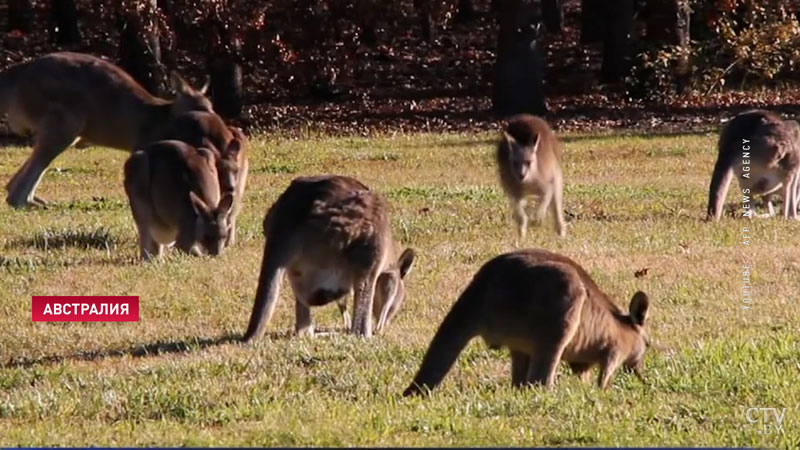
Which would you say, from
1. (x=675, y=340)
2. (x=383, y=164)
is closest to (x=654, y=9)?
(x=383, y=164)

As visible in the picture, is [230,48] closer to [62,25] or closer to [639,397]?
[62,25]

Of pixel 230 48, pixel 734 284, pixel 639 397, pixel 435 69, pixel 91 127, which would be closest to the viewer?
pixel 639 397

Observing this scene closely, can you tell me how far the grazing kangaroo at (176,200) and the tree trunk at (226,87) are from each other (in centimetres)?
1443

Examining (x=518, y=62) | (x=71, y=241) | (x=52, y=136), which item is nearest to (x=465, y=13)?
(x=518, y=62)

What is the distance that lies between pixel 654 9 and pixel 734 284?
59.4 ft

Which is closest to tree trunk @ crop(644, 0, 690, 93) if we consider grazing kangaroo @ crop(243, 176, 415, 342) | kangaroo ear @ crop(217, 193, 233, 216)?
kangaroo ear @ crop(217, 193, 233, 216)

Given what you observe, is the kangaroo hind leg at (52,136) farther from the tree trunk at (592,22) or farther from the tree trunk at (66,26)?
the tree trunk at (66,26)

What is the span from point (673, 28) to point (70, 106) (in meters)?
15.2

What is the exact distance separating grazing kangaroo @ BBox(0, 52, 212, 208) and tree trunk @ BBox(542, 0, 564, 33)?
25812mm

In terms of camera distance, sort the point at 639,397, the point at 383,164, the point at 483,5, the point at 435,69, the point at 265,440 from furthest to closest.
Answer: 1. the point at 483,5
2. the point at 435,69
3. the point at 383,164
4. the point at 639,397
5. the point at 265,440

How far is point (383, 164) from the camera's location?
65.3 ft

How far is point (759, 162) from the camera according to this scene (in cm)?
1377

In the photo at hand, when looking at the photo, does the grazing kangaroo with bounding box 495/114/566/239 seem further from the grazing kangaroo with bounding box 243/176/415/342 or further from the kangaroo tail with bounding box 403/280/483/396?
the kangaroo tail with bounding box 403/280/483/396

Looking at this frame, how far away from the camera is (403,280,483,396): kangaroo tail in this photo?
7.38 m
